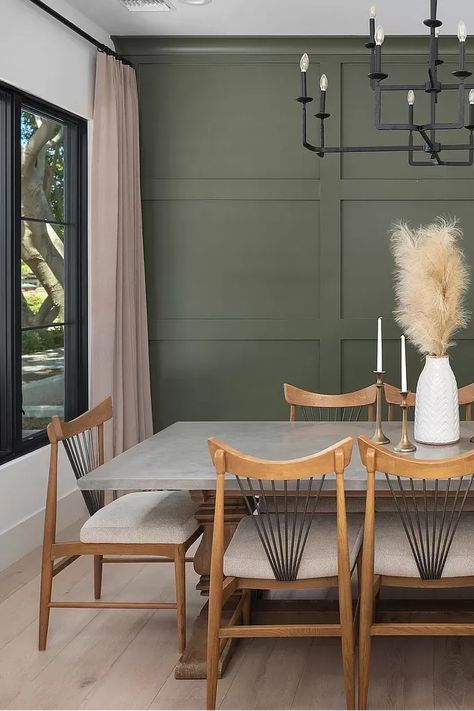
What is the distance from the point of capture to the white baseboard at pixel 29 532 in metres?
3.95

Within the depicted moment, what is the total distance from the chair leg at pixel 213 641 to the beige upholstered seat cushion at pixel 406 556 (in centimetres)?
51

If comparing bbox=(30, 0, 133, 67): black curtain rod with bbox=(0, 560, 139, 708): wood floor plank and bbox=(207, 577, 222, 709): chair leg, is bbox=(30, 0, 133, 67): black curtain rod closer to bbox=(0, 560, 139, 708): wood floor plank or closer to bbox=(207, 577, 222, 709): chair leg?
bbox=(0, 560, 139, 708): wood floor plank

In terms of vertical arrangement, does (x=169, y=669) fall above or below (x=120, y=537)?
below

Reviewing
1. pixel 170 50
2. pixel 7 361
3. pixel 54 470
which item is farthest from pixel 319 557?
pixel 170 50

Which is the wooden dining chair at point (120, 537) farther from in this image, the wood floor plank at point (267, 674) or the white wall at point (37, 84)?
the white wall at point (37, 84)

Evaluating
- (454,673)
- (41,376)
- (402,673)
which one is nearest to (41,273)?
(41,376)

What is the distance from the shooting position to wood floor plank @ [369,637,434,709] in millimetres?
2562

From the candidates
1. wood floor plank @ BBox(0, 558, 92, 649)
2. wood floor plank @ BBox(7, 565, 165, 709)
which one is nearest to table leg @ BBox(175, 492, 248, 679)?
wood floor plank @ BBox(7, 565, 165, 709)

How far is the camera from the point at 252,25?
197 inches

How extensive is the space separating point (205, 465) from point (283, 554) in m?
0.46

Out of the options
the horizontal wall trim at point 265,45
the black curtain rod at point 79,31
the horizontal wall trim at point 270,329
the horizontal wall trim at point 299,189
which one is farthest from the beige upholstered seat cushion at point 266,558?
the horizontal wall trim at point 265,45

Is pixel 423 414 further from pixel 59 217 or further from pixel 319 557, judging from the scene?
pixel 59 217

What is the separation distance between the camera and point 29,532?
13.8 ft

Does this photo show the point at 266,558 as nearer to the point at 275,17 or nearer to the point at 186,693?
the point at 186,693
